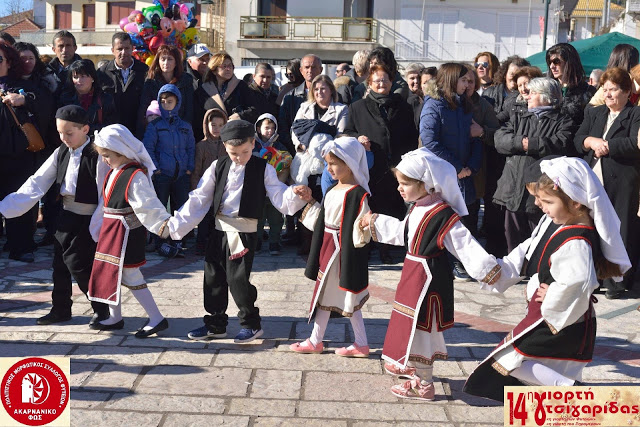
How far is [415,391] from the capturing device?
429 cm

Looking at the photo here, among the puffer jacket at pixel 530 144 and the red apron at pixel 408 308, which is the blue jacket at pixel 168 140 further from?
the red apron at pixel 408 308

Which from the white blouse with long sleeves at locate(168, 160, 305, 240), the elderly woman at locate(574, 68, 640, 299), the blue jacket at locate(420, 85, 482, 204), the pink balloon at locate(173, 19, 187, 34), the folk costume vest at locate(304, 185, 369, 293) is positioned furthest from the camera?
the pink balloon at locate(173, 19, 187, 34)

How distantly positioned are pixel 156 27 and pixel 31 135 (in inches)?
93.9

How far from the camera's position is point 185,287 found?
22.1ft

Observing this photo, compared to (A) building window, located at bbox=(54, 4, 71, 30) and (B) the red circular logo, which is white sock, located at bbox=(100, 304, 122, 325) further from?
(A) building window, located at bbox=(54, 4, 71, 30)

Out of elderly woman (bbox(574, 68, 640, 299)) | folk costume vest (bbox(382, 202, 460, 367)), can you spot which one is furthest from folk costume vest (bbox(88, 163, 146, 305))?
elderly woman (bbox(574, 68, 640, 299))

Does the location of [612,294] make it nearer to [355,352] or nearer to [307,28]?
[355,352]

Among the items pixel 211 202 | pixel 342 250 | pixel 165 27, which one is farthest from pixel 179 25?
pixel 342 250

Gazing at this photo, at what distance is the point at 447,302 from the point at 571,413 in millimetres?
949

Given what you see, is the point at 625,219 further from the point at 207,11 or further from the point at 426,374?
the point at 207,11

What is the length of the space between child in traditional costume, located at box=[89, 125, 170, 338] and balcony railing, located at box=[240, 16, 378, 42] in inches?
1098

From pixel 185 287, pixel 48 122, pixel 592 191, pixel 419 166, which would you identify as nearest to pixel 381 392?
pixel 419 166

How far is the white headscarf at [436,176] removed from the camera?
168 inches

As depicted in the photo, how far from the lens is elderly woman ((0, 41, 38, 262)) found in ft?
24.5
